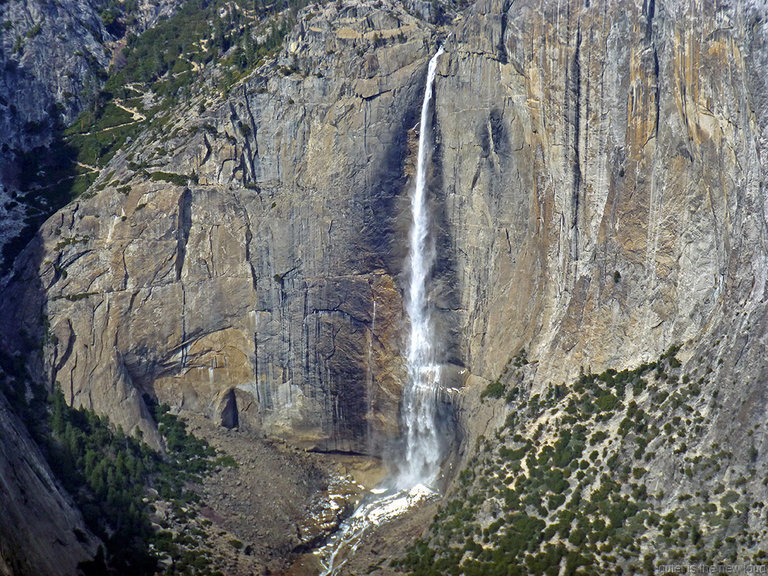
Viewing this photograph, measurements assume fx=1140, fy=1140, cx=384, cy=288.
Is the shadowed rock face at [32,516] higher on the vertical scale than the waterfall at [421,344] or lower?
lower

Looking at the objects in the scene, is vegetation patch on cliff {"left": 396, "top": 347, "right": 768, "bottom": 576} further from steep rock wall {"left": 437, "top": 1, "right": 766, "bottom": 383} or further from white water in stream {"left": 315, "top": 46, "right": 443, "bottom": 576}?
white water in stream {"left": 315, "top": 46, "right": 443, "bottom": 576}

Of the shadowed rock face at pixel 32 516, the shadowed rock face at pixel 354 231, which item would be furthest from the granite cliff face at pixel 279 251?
the shadowed rock face at pixel 32 516

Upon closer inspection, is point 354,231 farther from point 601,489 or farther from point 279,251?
point 601,489

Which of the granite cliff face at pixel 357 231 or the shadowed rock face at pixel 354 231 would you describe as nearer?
the granite cliff face at pixel 357 231

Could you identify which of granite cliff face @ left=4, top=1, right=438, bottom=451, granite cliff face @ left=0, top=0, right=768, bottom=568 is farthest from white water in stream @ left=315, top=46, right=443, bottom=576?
granite cliff face @ left=4, top=1, right=438, bottom=451

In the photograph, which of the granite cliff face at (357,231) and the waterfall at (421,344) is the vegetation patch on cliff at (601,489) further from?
the waterfall at (421,344)

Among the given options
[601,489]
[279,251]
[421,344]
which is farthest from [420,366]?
[601,489]
